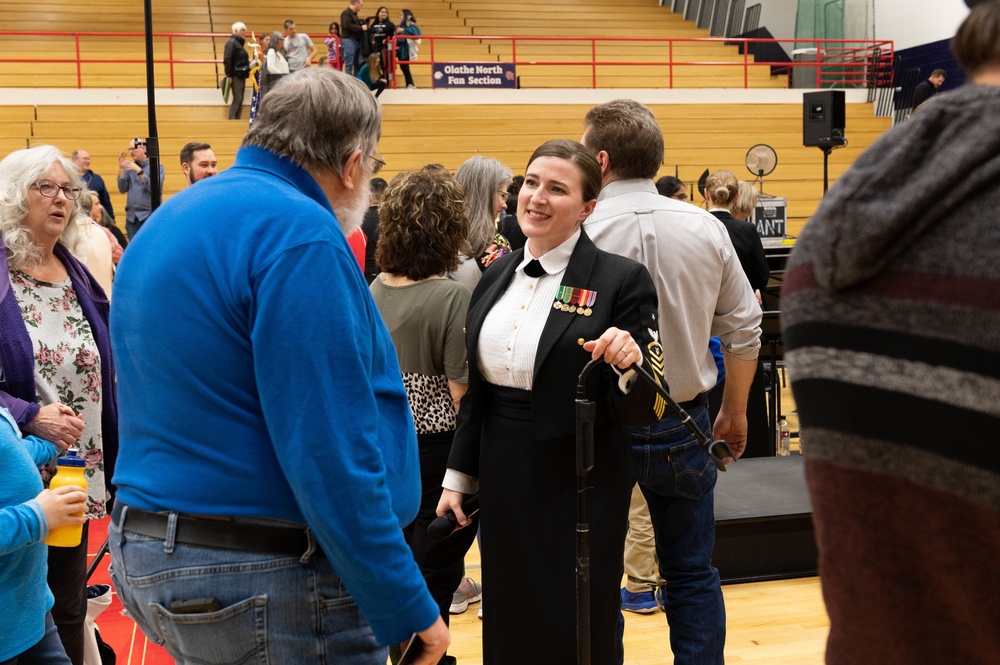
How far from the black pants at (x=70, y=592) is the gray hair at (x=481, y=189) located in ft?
5.60

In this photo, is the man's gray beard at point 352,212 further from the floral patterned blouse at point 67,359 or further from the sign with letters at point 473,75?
the sign with letters at point 473,75

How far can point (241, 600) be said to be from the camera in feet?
4.36

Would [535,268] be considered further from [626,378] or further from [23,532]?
[23,532]

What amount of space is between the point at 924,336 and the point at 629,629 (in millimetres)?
2697

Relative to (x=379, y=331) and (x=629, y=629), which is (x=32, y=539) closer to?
(x=379, y=331)

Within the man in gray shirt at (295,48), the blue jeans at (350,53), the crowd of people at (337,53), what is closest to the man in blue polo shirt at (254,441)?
the crowd of people at (337,53)

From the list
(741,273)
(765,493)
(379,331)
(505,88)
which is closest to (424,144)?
(505,88)

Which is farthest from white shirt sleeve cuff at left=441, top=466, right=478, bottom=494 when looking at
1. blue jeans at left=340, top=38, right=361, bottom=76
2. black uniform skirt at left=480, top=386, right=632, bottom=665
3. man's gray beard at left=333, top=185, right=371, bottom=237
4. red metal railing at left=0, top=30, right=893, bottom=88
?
red metal railing at left=0, top=30, right=893, bottom=88

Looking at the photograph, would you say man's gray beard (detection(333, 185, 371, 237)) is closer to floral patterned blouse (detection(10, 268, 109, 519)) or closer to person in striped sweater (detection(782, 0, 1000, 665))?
person in striped sweater (detection(782, 0, 1000, 665))

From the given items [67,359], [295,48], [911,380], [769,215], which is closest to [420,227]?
[67,359]

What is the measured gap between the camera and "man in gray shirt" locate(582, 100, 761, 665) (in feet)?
8.16

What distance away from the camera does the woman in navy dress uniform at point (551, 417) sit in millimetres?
2152

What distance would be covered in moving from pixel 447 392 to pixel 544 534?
782 millimetres

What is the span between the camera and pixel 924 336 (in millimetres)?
781
